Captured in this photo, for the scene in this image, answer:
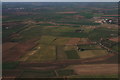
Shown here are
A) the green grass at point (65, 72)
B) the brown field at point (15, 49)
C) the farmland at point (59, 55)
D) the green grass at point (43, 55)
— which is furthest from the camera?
the brown field at point (15, 49)

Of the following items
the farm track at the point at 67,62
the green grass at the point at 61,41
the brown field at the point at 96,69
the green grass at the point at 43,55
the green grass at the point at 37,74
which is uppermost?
the green grass at the point at 61,41

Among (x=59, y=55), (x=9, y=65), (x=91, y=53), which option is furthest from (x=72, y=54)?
(x=9, y=65)

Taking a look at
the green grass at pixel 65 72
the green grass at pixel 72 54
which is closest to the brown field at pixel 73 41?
the green grass at pixel 72 54

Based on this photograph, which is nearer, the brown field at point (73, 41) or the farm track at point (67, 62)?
the farm track at point (67, 62)

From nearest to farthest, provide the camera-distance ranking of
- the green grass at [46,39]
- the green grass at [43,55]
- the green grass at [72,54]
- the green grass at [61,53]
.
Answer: the green grass at [43,55] < the green grass at [61,53] < the green grass at [72,54] < the green grass at [46,39]

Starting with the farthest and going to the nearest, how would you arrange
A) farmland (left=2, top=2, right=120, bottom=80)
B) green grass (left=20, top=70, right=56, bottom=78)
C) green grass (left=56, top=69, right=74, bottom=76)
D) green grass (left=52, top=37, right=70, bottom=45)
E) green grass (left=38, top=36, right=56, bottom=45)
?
green grass (left=38, top=36, right=56, bottom=45) → green grass (left=52, top=37, right=70, bottom=45) → farmland (left=2, top=2, right=120, bottom=80) → green grass (left=56, top=69, right=74, bottom=76) → green grass (left=20, top=70, right=56, bottom=78)

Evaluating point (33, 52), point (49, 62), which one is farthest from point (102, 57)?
point (33, 52)

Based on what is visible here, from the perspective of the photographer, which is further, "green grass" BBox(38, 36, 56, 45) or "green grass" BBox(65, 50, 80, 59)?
"green grass" BBox(38, 36, 56, 45)

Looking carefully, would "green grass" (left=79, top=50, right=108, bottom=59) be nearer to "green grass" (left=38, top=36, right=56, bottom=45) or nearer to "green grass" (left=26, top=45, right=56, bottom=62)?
"green grass" (left=26, top=45, right=56, bottom=62)

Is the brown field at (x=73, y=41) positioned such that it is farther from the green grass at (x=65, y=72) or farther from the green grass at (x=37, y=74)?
the green grass at (x=37, y=74)

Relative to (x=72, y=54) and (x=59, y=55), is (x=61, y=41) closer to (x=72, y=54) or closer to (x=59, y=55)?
(x=72, y=54)

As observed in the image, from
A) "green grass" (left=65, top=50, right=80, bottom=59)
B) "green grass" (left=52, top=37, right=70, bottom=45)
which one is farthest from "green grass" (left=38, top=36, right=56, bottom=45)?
"green grass" (left=65, top=50, right=80, bottom=59)

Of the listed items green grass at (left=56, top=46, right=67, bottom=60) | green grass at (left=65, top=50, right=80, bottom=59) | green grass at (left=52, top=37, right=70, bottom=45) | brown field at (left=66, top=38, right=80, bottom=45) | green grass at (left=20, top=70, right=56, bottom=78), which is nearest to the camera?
green grass at (left=20, top=70, right=56, bottom=78)
